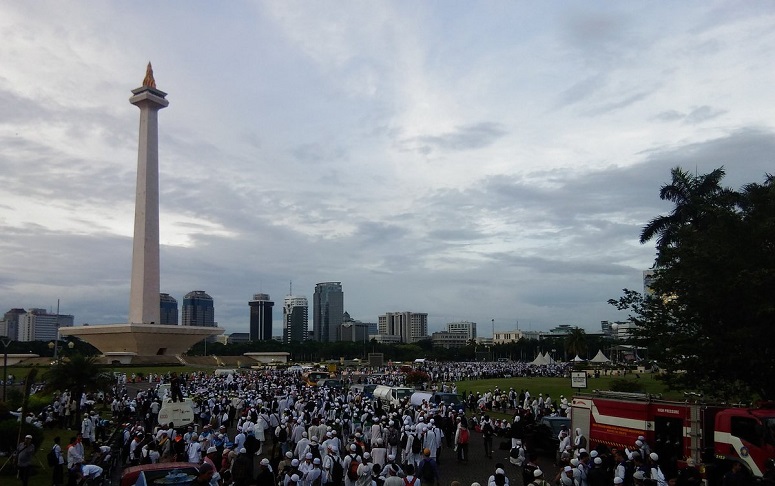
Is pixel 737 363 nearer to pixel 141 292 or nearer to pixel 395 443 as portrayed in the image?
pixel 395 443

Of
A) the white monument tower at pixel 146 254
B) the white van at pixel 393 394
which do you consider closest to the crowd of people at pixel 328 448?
the white van at pixel 393 394

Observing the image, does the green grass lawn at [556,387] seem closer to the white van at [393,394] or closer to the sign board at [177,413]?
the white van at [393,394]

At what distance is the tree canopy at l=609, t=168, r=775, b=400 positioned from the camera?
69.2 feet

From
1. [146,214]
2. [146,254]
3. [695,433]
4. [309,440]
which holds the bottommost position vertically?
[309,440]

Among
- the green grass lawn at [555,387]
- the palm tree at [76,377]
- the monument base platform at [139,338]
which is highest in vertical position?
the monument base platform at [139,338]

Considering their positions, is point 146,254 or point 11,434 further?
point 146,254

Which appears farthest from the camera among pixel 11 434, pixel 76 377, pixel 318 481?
pixel 76 377

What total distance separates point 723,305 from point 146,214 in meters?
76.9

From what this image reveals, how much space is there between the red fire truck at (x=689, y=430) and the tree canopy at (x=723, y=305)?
5.58m

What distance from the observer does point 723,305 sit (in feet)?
72.5

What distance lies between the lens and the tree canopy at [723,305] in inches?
831

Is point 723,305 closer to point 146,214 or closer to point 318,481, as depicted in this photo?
point 318,481

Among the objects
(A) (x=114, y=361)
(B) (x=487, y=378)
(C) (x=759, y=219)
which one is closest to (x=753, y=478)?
(C) (x=759, y=219)

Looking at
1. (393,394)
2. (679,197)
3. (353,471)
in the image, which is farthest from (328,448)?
(679,197)
